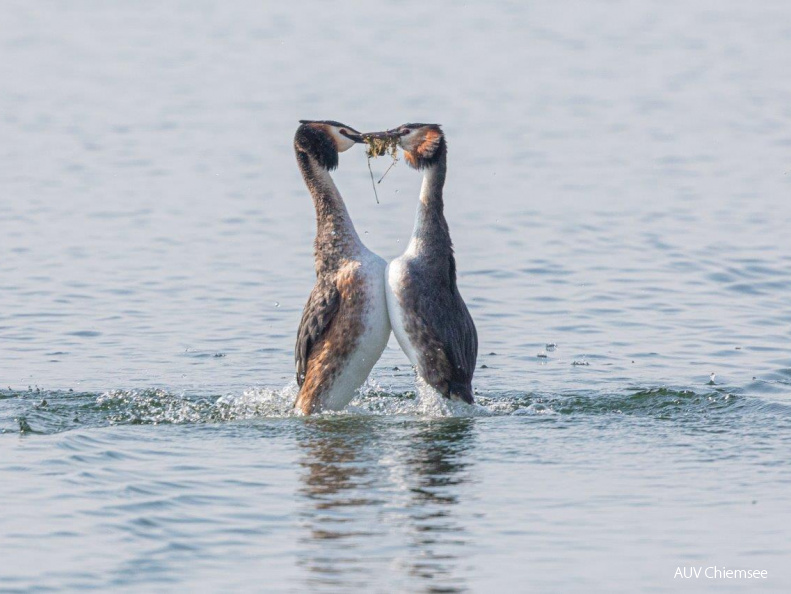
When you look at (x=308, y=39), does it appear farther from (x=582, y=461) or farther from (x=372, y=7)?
(x=582, y=461)

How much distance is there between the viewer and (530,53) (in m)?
31.3

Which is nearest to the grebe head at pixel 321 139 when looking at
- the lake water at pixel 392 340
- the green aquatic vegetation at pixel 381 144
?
the green aquatic vegetation at pixel 381 144

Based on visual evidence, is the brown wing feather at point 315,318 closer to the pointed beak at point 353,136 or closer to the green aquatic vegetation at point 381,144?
the green aquatic vegetation at point 381,144

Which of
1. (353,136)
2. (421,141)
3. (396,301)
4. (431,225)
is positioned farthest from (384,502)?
(353,136)

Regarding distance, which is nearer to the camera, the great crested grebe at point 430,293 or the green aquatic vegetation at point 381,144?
the great crested grebe at point 430,293

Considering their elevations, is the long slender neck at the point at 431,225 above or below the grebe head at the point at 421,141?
below

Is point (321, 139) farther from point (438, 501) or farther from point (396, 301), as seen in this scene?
point (438, 501)

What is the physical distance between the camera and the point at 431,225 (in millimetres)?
10750

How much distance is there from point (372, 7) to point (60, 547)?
3074cm

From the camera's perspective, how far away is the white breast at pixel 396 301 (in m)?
10.6

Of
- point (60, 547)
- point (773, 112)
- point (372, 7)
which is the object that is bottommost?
point (60, 547)

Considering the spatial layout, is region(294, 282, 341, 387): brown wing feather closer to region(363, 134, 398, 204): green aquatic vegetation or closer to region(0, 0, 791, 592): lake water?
region(0, 0, 791, 592): lake water

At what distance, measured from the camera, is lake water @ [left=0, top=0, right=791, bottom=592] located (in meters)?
8.14

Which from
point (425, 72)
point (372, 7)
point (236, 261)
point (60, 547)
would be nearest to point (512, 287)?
point (236, 261)
